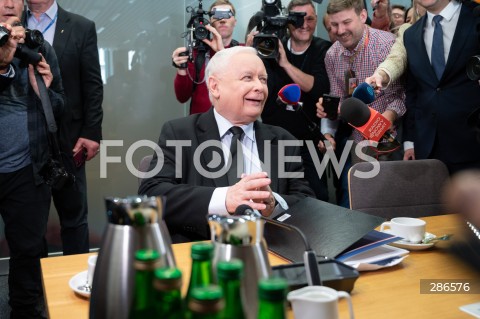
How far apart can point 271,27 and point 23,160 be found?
5.12ft

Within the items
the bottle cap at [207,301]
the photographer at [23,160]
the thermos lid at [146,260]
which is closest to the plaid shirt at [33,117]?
the photographer at [23,160]

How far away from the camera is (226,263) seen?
634 mm

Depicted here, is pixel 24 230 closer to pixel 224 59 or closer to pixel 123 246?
pixel 224 59

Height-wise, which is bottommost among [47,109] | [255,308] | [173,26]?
[255,308]

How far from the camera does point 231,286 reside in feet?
2.11

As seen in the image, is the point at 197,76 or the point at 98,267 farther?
the point at 197,76

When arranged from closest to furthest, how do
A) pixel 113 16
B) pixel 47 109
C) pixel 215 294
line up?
pixel 215 294
pixel 47 109
pixel 113 16

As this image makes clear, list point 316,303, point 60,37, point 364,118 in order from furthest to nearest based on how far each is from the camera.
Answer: point 60,37, point 364,118, point 316,303

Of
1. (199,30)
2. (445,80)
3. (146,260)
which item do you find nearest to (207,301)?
(146,260)

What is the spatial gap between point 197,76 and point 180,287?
9.45 ft

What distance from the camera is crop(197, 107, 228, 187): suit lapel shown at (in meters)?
1.99

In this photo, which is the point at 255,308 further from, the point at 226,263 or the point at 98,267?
the point at 98,267

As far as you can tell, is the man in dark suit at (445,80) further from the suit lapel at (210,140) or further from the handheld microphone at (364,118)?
the suit lapel at (210,140)

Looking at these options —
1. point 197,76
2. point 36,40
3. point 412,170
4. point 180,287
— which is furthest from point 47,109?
point 180,287
